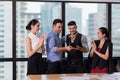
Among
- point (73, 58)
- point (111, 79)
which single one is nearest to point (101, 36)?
point (73, 58)

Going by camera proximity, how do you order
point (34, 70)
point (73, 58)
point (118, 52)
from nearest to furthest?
1. point (34, 70)
2. point (73, 58)
3. point (118, 52)

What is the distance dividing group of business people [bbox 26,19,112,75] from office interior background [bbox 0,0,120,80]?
106 cm

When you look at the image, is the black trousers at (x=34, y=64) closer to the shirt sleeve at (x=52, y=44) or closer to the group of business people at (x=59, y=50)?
the group of business people at (x=59, y=50)

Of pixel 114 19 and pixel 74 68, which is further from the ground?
pixel 114 19

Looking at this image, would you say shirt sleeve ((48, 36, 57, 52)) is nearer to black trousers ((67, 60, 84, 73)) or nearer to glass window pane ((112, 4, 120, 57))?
black trousers ((67, 60, 84, 73))

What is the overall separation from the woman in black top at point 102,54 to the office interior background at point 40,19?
47.9 inches

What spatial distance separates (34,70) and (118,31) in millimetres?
2451

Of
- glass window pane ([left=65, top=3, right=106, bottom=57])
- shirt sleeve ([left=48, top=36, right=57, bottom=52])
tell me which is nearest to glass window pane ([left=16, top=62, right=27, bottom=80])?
glass window pane ([left=65, top=3, right=106, bottom=57])

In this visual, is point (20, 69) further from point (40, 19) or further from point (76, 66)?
point (76, 66)

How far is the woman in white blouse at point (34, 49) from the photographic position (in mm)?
3844

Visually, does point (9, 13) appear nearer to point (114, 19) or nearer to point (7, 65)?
point (7, 65)

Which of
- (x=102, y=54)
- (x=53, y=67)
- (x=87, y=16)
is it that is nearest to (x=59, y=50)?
(x=53, y=67)

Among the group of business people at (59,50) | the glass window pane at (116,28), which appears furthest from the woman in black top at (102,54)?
the glass window pane at (116,28)

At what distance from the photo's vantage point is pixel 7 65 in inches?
209
